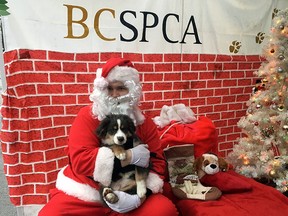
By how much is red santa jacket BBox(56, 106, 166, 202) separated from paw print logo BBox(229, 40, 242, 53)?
5.32ft

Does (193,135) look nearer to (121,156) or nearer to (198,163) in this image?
(198,163)

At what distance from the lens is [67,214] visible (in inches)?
59.4

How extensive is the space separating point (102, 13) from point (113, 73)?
74 cm

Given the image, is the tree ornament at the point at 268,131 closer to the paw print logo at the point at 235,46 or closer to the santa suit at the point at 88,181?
the paw print logo at the point at 235,46

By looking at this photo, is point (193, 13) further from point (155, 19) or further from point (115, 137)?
point (115, 137)

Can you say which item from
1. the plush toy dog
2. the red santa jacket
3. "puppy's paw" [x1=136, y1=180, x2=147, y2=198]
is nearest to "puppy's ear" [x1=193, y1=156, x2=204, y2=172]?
the plush toy dog

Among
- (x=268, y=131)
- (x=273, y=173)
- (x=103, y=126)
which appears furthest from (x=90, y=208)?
(x=268, y=131)

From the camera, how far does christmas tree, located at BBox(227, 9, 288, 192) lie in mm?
2367

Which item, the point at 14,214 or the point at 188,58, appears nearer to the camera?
the point at 14,214

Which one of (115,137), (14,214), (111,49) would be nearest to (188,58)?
(111,49)

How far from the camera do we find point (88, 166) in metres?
1.55

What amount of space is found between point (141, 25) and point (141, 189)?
1395 millimetres

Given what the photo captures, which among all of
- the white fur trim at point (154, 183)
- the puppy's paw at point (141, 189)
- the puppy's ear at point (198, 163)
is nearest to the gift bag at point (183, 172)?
the puppy's ear at point (198, 163)

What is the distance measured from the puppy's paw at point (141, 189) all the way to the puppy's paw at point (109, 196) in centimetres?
14
